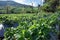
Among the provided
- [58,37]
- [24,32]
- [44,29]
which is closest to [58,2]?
[58,37]

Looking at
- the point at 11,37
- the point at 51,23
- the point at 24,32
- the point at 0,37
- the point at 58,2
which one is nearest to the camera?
the point at 24,32

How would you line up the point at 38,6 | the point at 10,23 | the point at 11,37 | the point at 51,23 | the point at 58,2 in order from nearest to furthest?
the point at 11,37 → the point at 10,23 → the point at 51,23 → the point at 38,6 → the point at 58,2

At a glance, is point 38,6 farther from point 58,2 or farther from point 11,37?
point 11,37

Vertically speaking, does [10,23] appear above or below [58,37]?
above

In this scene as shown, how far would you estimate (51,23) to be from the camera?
16406mm

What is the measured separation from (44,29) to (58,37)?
4.93 metres

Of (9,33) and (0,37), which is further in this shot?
(0,37)

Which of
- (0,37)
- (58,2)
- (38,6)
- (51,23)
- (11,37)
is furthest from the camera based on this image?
(58,2)

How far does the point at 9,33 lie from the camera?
39.7 feet

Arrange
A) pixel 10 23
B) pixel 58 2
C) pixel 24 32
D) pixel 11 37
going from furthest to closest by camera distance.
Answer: pixel 58 2, pixel 10 23, pixel 11 37, pixel 24 32

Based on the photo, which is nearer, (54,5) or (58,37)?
(58,37)

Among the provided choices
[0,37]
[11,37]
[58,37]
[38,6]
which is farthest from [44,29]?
[38,6]

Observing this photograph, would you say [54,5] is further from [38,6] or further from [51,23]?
[51,23]

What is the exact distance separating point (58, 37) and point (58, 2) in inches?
531
